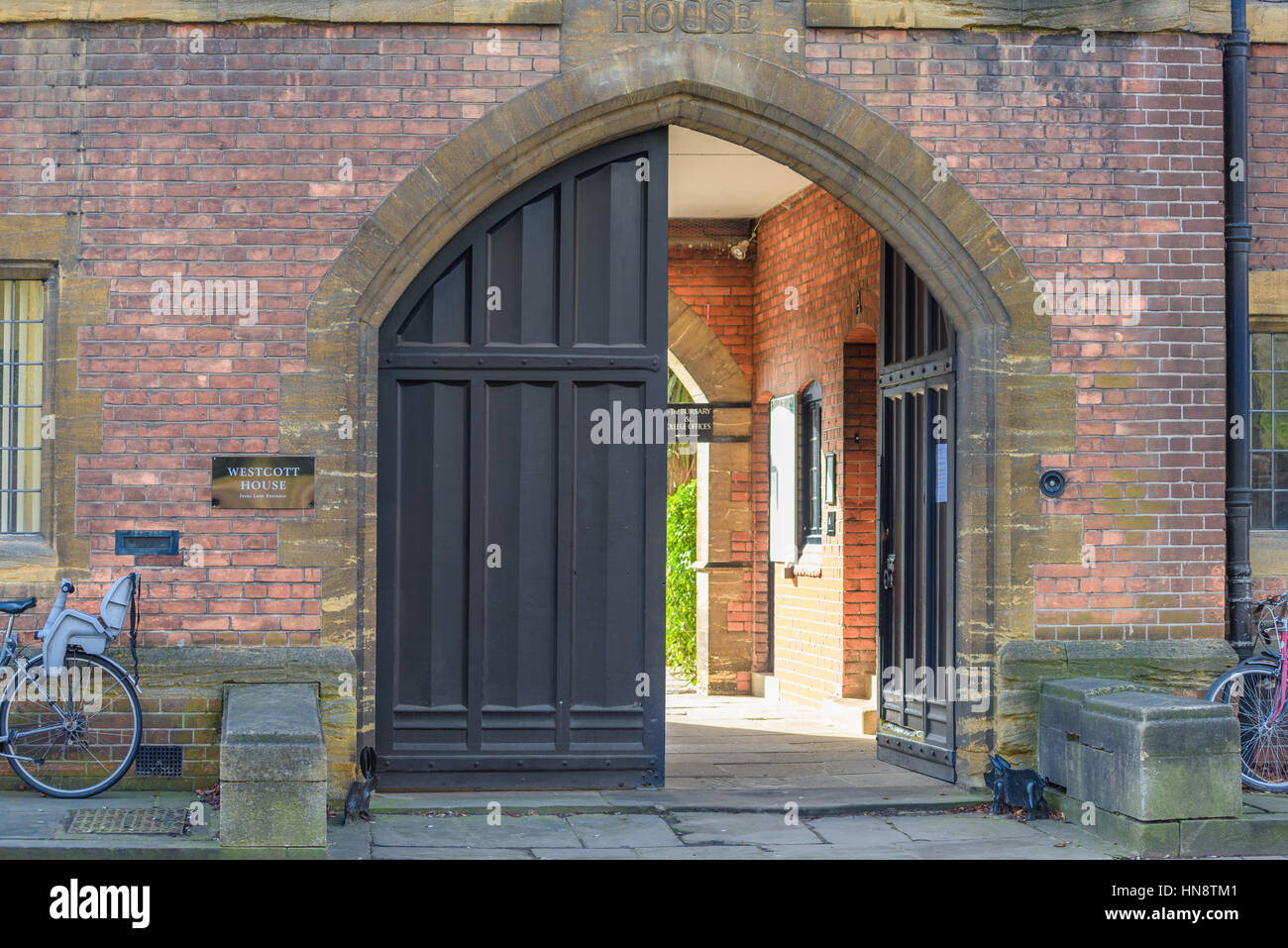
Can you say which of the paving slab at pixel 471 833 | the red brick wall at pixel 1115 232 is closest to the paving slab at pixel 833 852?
→ the paving slab at pixel 471 833

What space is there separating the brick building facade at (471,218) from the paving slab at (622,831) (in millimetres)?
1324

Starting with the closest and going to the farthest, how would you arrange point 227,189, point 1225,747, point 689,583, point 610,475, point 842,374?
point 1225,747 → point 227,189 → point 610,475 → point 842,374 → point 689,583

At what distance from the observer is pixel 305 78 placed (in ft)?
26.4

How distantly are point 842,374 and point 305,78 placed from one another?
515 centimetres

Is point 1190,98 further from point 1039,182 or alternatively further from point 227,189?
point 227,189

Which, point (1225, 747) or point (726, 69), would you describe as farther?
point (726, 69)

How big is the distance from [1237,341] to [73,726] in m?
6.48

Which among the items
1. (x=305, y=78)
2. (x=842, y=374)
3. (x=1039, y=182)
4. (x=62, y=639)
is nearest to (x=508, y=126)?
(x=305, y=78)

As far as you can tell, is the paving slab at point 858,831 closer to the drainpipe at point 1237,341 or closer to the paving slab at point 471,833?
the paving slab at point 471,833

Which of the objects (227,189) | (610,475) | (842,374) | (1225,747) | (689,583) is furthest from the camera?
(689,583)

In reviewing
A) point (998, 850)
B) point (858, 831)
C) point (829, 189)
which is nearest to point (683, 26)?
point (829, 189)

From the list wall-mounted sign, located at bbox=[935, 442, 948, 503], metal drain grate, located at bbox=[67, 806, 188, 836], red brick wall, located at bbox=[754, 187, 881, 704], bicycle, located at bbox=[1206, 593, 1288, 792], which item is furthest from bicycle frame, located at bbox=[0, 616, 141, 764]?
red brick wall, located at bbox=[754, 187, 881, 704]

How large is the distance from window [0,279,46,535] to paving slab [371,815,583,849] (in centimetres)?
253

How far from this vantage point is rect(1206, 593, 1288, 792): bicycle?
318 inches
